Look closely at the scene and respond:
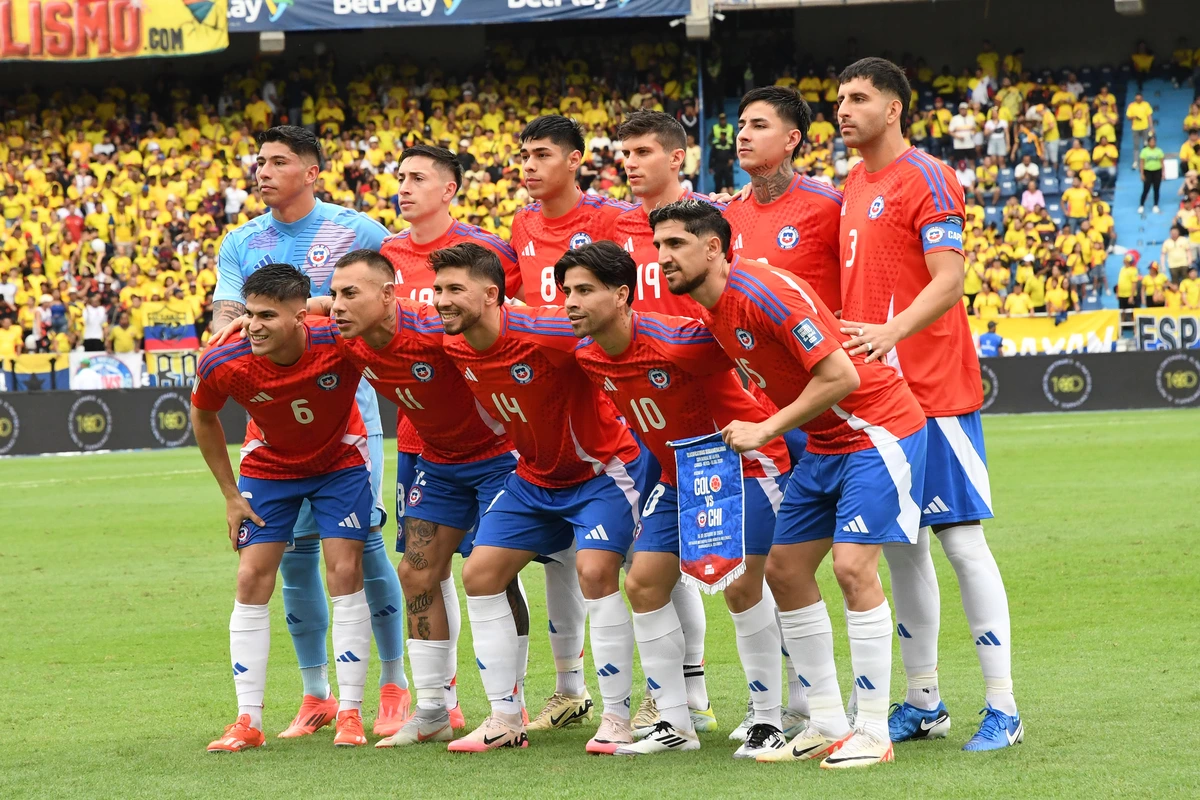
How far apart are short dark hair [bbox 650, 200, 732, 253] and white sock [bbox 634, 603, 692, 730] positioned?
1529mm

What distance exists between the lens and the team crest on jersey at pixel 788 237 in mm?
6141

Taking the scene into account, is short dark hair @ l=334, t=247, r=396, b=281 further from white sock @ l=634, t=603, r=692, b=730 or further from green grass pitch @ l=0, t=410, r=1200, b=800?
green grass pitch @ l=0, t=410, r=1200, b=800

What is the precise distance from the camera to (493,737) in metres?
5.80

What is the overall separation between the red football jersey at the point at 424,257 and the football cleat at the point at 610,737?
213 cm

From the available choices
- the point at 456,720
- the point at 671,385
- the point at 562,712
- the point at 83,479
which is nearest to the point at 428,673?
the point at 456,720

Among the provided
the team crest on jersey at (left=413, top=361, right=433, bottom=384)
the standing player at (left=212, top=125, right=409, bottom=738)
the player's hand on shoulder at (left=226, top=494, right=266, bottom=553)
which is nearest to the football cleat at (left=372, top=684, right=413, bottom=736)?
the standing player at (left=212, top=125, right=409, bottom=738)

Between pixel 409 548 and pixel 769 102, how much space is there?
255cm

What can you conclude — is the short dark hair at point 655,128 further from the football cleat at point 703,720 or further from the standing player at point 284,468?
the football cleat at point 703,720

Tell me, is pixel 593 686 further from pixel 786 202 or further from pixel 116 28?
pixel 116 28

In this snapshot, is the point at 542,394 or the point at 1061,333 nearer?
the point at 542,394

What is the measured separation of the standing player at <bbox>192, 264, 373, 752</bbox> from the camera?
619cm

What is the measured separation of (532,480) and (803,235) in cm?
160

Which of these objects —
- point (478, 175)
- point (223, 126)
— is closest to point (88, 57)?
point (223, 126)

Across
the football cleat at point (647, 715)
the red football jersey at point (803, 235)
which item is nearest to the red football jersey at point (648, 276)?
the red football jersey at point (803, 235)
